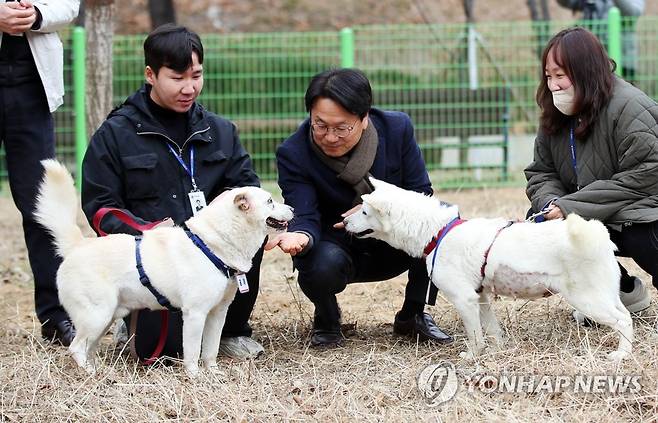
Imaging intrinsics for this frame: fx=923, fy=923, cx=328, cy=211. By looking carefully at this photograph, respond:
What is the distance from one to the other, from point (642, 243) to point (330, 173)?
146 cm

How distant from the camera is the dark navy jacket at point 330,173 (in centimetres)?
439

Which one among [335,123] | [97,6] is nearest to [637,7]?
[97,6]

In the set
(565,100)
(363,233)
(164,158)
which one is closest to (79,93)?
(164,158)

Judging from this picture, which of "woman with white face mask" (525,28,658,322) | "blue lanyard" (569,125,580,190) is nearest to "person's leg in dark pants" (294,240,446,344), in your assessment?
"woman with white face mask" (525,28,658,322)

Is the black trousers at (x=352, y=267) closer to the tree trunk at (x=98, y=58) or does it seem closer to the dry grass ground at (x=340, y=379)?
the dry grass ground at (x=340, y=379)

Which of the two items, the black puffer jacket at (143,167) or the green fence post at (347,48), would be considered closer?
the black puffer jacket at (143,167)

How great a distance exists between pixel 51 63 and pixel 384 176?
1.75 m

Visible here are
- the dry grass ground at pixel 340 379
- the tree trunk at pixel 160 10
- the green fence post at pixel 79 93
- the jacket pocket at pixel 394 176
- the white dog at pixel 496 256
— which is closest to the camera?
the dry grass ground at pixel 340 379

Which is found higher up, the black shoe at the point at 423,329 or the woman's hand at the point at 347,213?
the woman's hand at the point at 347,213

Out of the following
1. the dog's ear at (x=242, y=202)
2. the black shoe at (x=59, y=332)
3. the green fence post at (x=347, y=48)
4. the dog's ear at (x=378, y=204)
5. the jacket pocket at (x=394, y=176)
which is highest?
the green fence post at (x=347, y=48)

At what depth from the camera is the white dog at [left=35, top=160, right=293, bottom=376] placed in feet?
12.3

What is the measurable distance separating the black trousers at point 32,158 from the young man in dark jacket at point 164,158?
1.79ft

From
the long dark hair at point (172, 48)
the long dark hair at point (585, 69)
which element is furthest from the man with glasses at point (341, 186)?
the long dark hair at point (585, 69)

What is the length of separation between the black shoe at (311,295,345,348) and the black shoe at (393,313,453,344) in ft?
1.07
